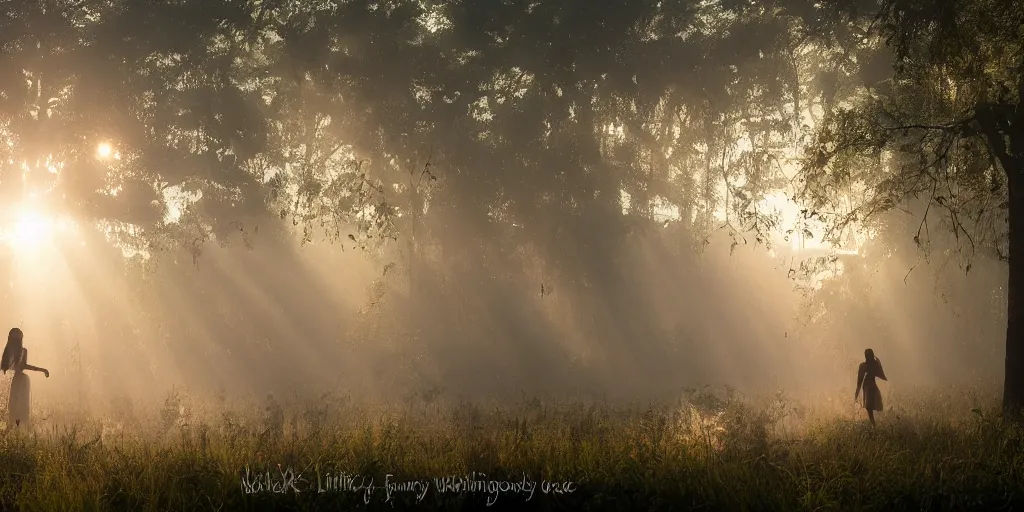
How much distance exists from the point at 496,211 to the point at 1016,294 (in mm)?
17981

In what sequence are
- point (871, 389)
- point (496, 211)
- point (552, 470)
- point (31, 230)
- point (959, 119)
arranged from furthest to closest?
point (31, 230) < point (496, 211) < point (871, 389) < point (959, 119) < point (552, 470)

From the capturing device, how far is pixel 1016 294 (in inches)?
499

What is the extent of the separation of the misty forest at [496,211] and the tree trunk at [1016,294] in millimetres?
48

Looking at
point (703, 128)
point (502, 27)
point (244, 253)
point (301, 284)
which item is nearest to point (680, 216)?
point (703, 128)

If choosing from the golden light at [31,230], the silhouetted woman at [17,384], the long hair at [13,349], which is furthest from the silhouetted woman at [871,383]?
the golden light at [31,230]

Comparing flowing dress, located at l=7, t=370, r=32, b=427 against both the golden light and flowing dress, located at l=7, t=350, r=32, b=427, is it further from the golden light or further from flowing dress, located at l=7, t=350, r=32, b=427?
the golden light

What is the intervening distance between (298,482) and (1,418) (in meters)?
9.20

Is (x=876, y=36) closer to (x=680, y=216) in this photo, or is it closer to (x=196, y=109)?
(x=680, y=216)

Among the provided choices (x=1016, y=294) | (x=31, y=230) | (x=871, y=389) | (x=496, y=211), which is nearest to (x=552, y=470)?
(x=871, y=389)

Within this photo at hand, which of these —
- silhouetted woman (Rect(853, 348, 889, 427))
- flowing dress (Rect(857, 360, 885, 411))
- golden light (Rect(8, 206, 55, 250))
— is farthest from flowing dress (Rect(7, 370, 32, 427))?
golden light (Rect(8, 206, 55, 250))

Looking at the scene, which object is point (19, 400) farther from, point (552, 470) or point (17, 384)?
point (552, 470)

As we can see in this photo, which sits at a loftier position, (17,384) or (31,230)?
(31,230)

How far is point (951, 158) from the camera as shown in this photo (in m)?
13.1

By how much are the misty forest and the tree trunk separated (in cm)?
5
